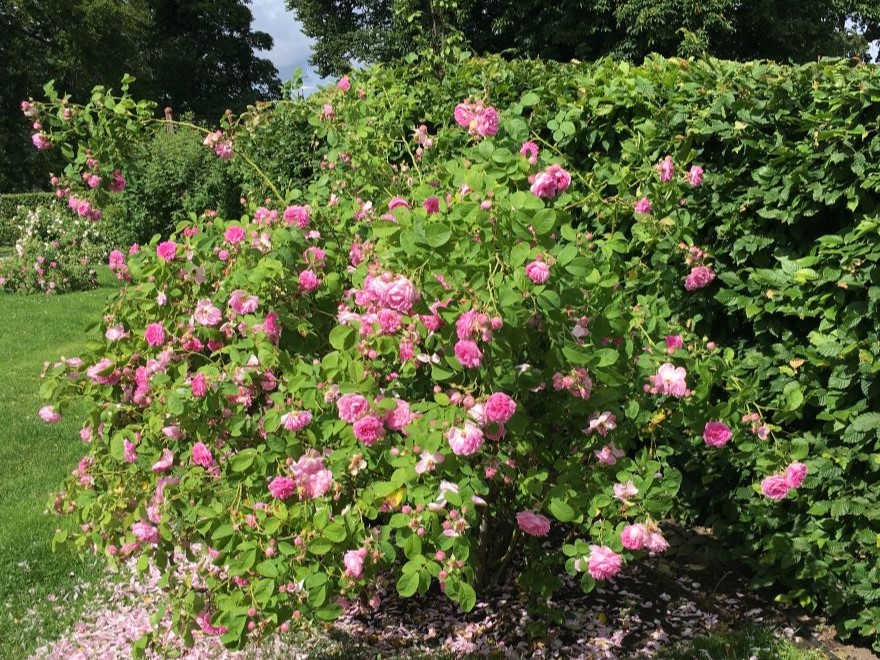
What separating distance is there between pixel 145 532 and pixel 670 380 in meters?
1.70

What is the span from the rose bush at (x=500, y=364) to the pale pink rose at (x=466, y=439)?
0.03ft

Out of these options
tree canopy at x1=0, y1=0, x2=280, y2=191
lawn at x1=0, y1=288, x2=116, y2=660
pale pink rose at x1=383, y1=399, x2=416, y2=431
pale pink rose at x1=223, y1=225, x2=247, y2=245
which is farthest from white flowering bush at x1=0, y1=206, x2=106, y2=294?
tree canopy at x1=0, y1=0, x2=280, y2=191

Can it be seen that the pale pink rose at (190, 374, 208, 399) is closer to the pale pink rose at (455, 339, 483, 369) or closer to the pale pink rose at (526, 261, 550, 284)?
the pale pink rose at (455, 339, 483, 369)

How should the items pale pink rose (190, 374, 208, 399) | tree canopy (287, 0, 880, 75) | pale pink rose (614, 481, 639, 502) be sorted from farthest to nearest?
tree canopy (287, 0, 880, 75) < pale pink rose (190, 374, 208, 399) < pale pink rose (614, 481, 639, 502)

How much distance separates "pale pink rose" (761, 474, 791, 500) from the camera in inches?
94.5

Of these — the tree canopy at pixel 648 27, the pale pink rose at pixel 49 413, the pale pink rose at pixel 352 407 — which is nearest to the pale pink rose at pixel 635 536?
the pale pink rose at pixel 352 407

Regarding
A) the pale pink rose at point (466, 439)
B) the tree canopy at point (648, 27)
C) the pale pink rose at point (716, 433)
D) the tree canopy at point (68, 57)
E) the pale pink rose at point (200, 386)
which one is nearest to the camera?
the pale pink rose at point (466, 439)

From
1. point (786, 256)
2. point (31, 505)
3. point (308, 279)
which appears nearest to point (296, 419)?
point (308, 279)

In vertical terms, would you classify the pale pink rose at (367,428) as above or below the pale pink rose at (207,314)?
below

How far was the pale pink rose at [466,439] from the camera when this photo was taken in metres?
1.79

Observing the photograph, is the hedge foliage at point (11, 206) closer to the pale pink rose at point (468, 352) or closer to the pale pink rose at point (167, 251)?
the pale pink rose at point (167, 251)

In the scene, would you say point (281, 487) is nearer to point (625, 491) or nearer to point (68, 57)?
point (625, 491)

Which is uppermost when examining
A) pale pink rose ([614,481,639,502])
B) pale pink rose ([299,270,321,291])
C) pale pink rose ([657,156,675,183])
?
pale pink rose ([657,156,675,183])

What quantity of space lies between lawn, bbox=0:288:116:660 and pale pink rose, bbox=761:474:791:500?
7.73 ft
